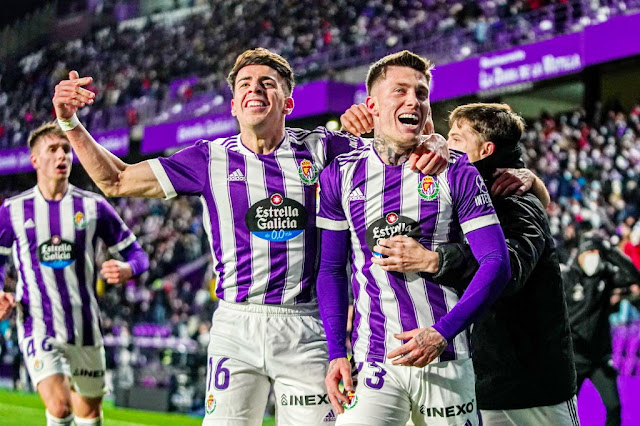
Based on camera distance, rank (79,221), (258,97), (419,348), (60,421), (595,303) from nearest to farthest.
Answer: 1. (419,348)
2. (258,97)
3. (60,421)
4. (79,221)
5. (595,303)

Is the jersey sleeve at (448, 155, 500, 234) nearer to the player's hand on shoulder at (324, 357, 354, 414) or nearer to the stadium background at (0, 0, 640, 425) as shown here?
the player's hand on shoulder at (324, 357, 354, 414)

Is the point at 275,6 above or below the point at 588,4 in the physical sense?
above

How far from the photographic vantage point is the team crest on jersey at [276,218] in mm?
3482

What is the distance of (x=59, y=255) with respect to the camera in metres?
5.73

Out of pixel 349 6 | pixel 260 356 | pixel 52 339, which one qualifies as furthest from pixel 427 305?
pixel 349 6

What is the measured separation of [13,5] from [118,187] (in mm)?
33854

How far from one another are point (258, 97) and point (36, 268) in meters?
2.86

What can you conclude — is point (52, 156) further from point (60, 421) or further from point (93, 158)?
point (93, 158)

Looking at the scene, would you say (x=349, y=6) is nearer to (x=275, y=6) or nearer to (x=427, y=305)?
(x=275, y=6)

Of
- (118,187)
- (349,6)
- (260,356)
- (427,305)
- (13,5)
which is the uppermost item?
(13,5)

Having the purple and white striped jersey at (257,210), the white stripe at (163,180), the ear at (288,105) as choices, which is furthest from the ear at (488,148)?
the white stripe at (163,180)

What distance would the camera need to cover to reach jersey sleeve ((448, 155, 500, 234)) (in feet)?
9.52

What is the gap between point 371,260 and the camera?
117 inches

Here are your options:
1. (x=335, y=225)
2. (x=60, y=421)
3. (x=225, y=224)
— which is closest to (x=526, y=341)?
(x=335, y=225)
